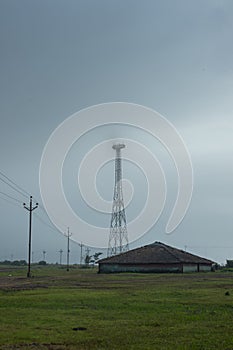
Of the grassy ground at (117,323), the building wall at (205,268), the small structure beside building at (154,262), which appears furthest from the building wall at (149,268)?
the grassy ground at (117,323)

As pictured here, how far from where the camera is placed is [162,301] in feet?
83.5

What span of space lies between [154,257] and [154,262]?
182 cm

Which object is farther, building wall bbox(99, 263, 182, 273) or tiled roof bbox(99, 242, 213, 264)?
tiled roof bbox(99, 242, 213, 264)

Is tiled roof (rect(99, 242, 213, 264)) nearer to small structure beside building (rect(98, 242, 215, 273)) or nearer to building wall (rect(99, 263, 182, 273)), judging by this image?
small structure beside building (rect(98, 242, 215, 273))

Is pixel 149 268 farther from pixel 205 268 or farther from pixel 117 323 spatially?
pixel 117 323

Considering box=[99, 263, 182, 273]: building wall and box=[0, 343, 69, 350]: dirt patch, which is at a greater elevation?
box=[99, 263, 182, 273]: building wall

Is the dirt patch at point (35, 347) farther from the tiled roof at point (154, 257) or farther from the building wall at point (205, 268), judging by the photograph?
the building wall at point (205, 268)

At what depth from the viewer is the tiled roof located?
263 ft

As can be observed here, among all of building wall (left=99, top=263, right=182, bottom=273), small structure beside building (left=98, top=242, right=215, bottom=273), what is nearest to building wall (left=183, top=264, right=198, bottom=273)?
small structure beside building (left=98, top=242, right=215, bottom=273)

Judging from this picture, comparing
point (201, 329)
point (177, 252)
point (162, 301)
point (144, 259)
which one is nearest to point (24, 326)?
point (201, 329)

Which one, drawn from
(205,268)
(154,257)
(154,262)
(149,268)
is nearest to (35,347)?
(154,262)

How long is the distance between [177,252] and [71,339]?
7245 centimetres

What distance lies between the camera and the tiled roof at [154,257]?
80.1 metres

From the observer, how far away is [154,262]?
79.9 m
